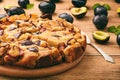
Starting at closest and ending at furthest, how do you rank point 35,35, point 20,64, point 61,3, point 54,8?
1. point 20,64
2. point 35,35
3. point 54,8
4. point 61,3

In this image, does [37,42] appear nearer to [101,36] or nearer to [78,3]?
[101,36]

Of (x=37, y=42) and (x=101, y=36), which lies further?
(x=101, y=36)

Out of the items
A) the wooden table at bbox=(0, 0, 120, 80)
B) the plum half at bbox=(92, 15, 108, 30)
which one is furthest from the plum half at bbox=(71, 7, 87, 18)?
the plum half at bbox=(92, 15, 108, 30)

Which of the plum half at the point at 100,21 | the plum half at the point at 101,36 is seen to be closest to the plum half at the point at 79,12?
the plum half at the point at 100,21

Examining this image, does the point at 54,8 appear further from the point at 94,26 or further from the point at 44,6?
the point at 94,26

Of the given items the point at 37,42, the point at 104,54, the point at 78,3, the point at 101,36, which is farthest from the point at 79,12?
the point at 37,42

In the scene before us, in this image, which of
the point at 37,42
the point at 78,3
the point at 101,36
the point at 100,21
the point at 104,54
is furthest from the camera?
the point at 78,3

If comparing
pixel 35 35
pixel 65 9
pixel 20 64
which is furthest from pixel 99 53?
pixel 65 9
